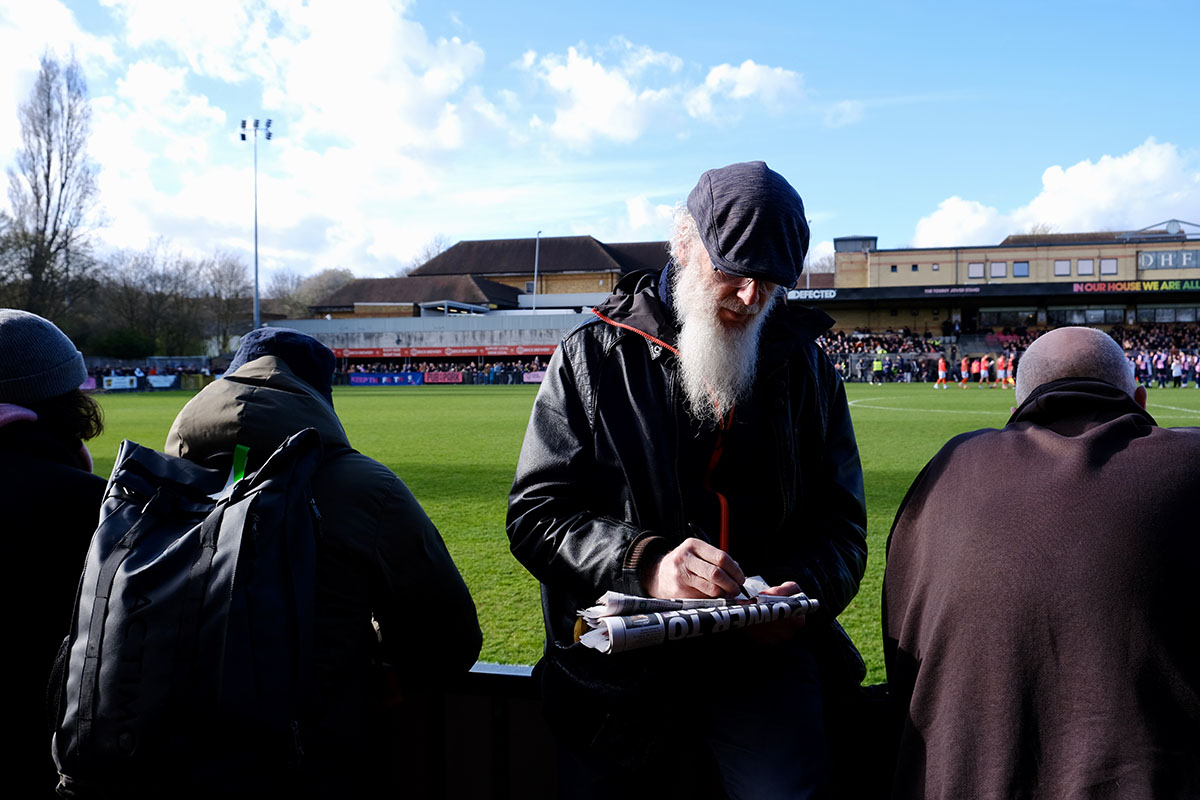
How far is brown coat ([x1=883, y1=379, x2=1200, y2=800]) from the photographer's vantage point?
1728 millimetres

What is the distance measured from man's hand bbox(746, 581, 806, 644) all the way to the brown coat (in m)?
0.31

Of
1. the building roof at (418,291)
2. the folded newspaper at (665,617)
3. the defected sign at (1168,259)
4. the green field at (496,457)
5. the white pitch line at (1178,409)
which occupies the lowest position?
the green field at (496,457)

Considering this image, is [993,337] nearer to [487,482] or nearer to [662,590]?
[487,482]

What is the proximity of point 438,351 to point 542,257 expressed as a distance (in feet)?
75.1

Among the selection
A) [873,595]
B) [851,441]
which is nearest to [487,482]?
[873,595]

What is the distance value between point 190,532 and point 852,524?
5.72 ft

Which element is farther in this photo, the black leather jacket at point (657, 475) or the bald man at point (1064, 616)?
the black leather jacket at point (657, 475)

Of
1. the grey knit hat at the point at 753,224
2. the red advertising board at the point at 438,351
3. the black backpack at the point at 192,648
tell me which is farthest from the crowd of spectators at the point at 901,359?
the black backpack at the point at 192,648

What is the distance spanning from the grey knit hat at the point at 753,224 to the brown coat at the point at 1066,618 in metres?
0.70

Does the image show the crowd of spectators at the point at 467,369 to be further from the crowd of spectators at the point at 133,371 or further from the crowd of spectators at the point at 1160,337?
the crowd of spectators at the point at 1160,337

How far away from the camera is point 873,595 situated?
19.9ft

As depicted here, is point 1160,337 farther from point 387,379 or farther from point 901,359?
point 387,379

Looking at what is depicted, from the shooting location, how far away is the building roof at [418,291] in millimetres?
70375

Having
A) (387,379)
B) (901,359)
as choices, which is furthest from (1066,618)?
(387,379)
